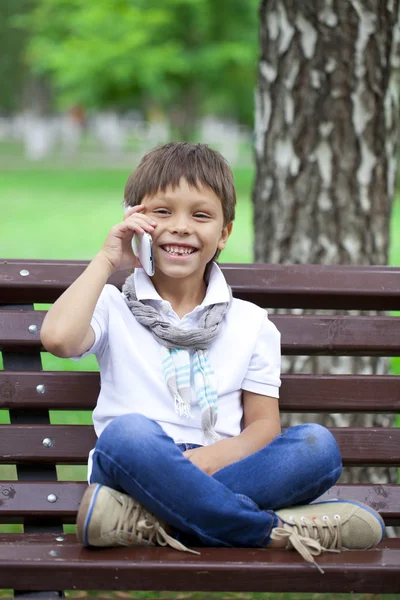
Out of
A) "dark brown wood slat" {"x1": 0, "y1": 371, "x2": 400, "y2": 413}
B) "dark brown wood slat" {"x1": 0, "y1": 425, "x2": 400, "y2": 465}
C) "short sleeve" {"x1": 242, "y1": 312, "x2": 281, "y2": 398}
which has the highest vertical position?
"short sleeve" {"x1": 242, "y1": 312, "x2": 281, "y2": 398}

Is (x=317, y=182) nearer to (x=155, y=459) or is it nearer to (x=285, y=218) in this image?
(x=285, y=218)

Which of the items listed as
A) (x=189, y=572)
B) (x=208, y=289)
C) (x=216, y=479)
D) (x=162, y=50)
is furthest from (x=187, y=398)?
(x=162, y=50)

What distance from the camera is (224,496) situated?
2447 mm

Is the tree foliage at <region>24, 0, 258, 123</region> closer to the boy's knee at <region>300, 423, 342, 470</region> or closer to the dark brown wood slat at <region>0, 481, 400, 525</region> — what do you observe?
the dark brown wood slat at <region>0, 481, 400, 525</region>

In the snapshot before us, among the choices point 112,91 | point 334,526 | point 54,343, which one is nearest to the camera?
point 334,526

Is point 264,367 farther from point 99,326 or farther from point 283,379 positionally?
point 99,326

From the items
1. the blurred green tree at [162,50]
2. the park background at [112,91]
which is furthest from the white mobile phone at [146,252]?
the blurred green tree at [162,50]

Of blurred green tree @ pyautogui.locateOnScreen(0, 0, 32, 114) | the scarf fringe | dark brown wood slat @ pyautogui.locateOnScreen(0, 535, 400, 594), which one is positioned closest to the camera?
dark brown wood slat @ pyautogui.locateOnScreen(0, 535, 400, 594)

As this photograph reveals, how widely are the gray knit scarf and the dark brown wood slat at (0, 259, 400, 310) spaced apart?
24 centimetres

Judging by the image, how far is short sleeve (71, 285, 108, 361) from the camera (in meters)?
2.77

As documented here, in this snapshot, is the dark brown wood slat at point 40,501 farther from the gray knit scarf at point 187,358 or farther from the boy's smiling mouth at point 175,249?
the boy's smiling mouth at point 175,249

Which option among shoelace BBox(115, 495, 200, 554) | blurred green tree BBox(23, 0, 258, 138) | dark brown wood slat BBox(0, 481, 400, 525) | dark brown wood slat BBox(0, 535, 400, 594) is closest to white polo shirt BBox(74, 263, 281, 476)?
dark brown wood slat BBox(0, 481, 400, 525)

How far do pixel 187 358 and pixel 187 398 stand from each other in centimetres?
12

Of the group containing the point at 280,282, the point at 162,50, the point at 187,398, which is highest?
the point at 162,50
